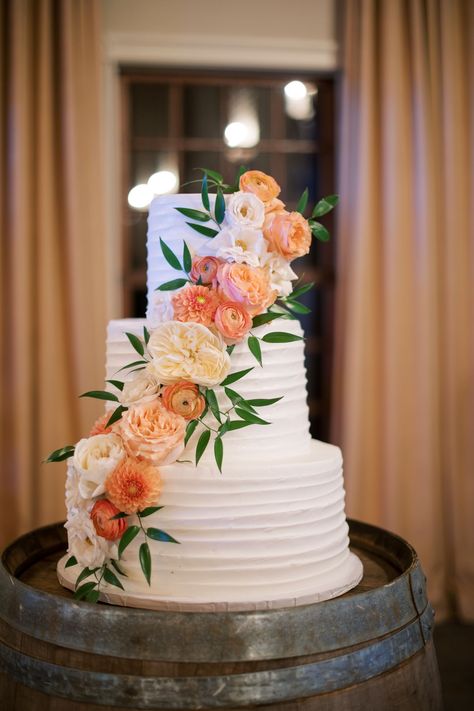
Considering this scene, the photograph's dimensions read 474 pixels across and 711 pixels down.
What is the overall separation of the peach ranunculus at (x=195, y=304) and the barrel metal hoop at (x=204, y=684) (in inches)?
22.5

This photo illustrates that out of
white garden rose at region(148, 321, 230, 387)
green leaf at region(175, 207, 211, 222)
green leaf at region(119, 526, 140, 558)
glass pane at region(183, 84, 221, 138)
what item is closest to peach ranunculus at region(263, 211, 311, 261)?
green leaf at region(175, 207, 211, 222)

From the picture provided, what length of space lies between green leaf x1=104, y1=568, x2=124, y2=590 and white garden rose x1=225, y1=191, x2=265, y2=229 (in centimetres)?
63

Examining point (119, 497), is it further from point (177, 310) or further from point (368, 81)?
point (368, 81)

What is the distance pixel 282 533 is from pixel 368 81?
2635mm

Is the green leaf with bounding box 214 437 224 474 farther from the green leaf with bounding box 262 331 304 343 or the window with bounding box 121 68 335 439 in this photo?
the window with bounding box 121 68 335 439

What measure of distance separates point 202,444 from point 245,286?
284 millimetres

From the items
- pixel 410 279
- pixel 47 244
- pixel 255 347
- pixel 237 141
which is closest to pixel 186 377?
pixel 255 347

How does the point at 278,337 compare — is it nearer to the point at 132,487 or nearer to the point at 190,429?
the point at 190,429

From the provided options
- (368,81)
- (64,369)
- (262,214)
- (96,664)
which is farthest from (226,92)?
(96,664)

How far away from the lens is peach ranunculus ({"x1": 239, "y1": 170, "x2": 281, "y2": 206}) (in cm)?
135

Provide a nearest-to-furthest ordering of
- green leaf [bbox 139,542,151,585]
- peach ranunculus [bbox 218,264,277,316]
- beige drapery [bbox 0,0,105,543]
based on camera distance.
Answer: green leaf [bbox 139,542,151,585], peach ranunculus [bbox 218,264,277,316], beige drapery [bbox 0,0,105,543]

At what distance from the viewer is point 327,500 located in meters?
1.31

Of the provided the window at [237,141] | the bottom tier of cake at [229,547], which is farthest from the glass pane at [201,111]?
the bottom tier of cake at [229,547]

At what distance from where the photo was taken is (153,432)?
1.19m
